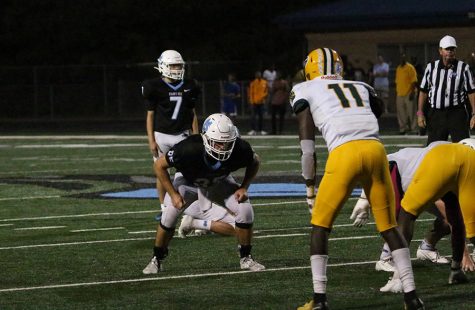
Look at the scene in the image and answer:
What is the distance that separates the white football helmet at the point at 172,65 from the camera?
12773 millimetres

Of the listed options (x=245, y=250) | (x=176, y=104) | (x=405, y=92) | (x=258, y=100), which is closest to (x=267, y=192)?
(x=176, y=104)

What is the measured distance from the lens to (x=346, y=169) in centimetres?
773

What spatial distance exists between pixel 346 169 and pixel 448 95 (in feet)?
19.1

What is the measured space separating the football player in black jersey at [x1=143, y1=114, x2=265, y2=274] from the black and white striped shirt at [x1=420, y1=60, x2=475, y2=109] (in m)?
4.21

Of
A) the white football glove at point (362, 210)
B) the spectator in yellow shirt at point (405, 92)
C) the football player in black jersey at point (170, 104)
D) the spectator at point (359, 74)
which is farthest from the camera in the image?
the spectator at point (359, 74)

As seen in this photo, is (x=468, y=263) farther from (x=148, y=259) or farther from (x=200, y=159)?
(x=148, y=259)

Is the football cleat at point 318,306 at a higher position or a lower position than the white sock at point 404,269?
lower

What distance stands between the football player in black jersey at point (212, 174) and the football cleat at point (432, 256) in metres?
1.18

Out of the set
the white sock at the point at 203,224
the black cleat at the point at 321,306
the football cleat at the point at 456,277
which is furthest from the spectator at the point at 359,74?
the black cleat at the point at 321,306

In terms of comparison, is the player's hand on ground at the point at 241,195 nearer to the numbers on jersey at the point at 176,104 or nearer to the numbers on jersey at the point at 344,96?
the numbers on jersey at the point at 344,96

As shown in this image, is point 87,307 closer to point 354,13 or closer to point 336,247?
point 336,247

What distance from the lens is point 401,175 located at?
341 inches

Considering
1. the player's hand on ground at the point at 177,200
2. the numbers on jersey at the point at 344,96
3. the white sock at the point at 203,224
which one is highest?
the numbers on jersey at the point at 344,96

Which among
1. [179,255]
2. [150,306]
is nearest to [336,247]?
[179,255]
